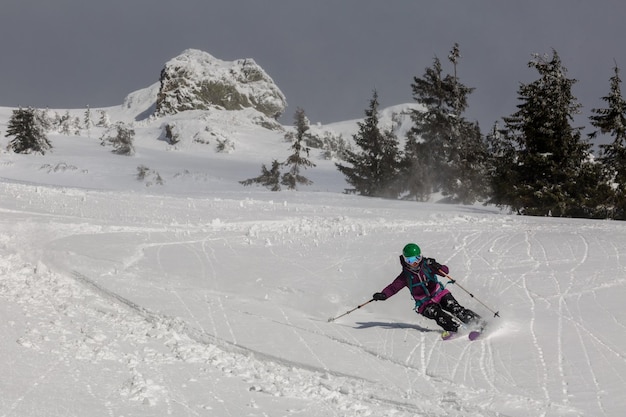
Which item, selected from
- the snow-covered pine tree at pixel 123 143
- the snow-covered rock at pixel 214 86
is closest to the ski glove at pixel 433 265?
the snow-covered pine tree at pixel 123 143

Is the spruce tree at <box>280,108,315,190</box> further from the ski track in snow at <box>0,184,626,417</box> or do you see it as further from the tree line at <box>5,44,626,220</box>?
the ski track in snow at <box>0,184,626,417</box>

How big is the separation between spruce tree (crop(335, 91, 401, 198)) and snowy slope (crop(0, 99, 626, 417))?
784 inches

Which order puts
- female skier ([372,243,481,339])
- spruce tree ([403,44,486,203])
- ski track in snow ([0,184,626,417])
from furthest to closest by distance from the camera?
spruce tree ([403,44,486,203]), female skier ([372,243,481,339]), ski track in snow ([0,184,626,417])

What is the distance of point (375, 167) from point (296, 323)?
3261 cm

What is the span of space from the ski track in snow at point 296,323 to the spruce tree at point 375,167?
23207 mm

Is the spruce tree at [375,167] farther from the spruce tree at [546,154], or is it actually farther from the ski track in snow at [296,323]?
the ski track in snow at [296,323]

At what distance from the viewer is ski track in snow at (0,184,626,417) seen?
5215 mm

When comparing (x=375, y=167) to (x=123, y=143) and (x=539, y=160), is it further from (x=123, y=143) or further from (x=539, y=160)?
(x=123, y=143)

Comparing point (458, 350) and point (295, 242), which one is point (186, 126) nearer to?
point (295, 242)

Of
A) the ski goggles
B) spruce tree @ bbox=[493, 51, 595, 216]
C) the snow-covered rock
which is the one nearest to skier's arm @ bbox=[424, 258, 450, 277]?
the ski goggles

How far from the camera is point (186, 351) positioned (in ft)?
20.4

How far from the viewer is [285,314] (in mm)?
8641

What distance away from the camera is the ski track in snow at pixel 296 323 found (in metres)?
5.21

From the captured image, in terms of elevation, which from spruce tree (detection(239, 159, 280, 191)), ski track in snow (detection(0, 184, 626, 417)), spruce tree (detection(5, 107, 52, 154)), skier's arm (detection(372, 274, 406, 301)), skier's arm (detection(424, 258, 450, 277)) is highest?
spruce tree (detection(5, 107, 52, 154))
